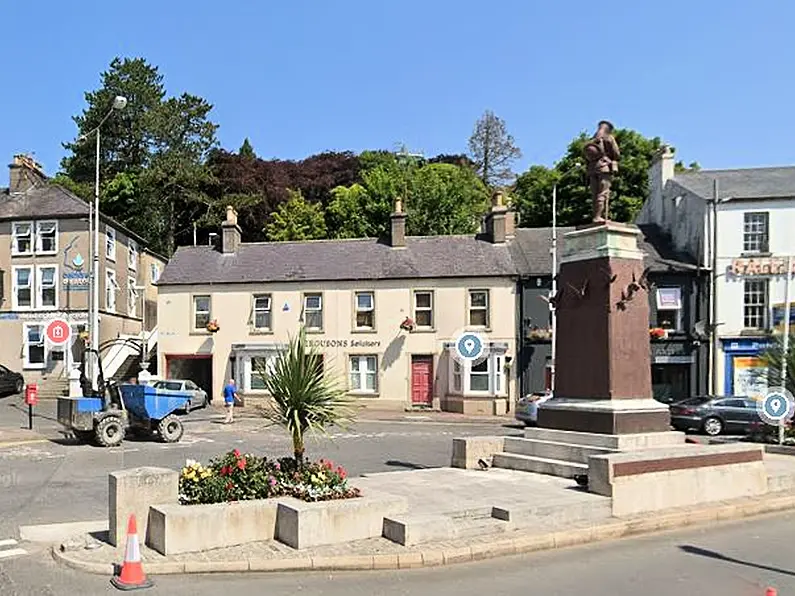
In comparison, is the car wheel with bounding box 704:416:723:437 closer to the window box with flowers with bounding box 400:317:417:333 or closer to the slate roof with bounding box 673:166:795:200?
the slate roof with bounding box 673:166:795:200

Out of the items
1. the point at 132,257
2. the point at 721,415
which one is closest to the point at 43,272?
the point at 132,257

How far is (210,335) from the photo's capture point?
38188 millimetres

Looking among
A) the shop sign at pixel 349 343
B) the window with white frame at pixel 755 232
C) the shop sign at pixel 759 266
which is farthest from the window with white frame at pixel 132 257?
the window with white frame at pixel 755 232

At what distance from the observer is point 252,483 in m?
9.73

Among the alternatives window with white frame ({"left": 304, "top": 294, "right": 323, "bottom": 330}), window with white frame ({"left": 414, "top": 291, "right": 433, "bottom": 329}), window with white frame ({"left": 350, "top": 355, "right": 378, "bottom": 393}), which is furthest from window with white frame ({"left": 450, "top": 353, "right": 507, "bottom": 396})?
window with white frame ({"left": 304, "top": 294, "right": 323, "bottom": 330})

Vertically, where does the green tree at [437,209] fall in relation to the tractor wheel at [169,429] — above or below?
above

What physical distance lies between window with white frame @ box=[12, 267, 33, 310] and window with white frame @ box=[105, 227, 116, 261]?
3.85m

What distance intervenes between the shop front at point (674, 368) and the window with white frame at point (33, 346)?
2988 cm

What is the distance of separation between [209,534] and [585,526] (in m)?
4.66

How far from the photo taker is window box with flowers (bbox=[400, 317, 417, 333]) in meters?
36.4

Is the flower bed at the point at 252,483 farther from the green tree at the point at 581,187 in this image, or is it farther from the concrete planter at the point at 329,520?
the green tree at the point at 581,187

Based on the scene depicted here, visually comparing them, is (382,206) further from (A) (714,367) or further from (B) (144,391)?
(B) (144,391)

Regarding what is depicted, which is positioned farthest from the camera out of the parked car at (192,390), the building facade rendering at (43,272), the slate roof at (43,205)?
the slate roof at (43,205)

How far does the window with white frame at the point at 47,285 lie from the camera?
136ft
